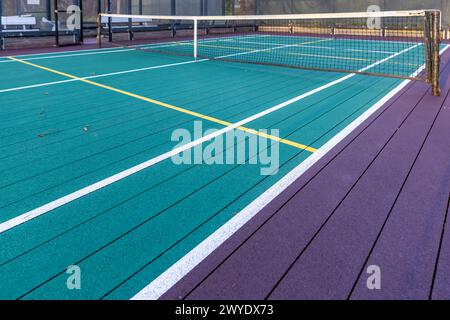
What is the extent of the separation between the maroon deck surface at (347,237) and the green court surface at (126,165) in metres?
0.31

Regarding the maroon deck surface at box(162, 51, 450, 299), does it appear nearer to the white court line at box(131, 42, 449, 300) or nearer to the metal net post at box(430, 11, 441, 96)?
the white court line at box(131, 42, 449, 300)

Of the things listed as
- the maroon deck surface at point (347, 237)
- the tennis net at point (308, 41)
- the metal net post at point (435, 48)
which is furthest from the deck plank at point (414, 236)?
the tennis net at point (308, 41)

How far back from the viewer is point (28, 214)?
3537 mm

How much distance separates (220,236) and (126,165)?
1853 millimetres

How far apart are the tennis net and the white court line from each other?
15.7 ft

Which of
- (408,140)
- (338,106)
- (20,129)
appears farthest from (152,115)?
(408,140)

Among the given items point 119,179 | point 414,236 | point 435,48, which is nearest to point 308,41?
point 435,48

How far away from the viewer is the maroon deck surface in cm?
264

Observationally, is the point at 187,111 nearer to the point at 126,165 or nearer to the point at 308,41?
the point at 126,165

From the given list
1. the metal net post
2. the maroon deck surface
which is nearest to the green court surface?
the maroon deck surface

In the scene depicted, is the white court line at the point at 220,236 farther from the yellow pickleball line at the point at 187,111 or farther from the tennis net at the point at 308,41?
the tennis net at the point at 308,41

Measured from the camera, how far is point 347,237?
10.5 ft
